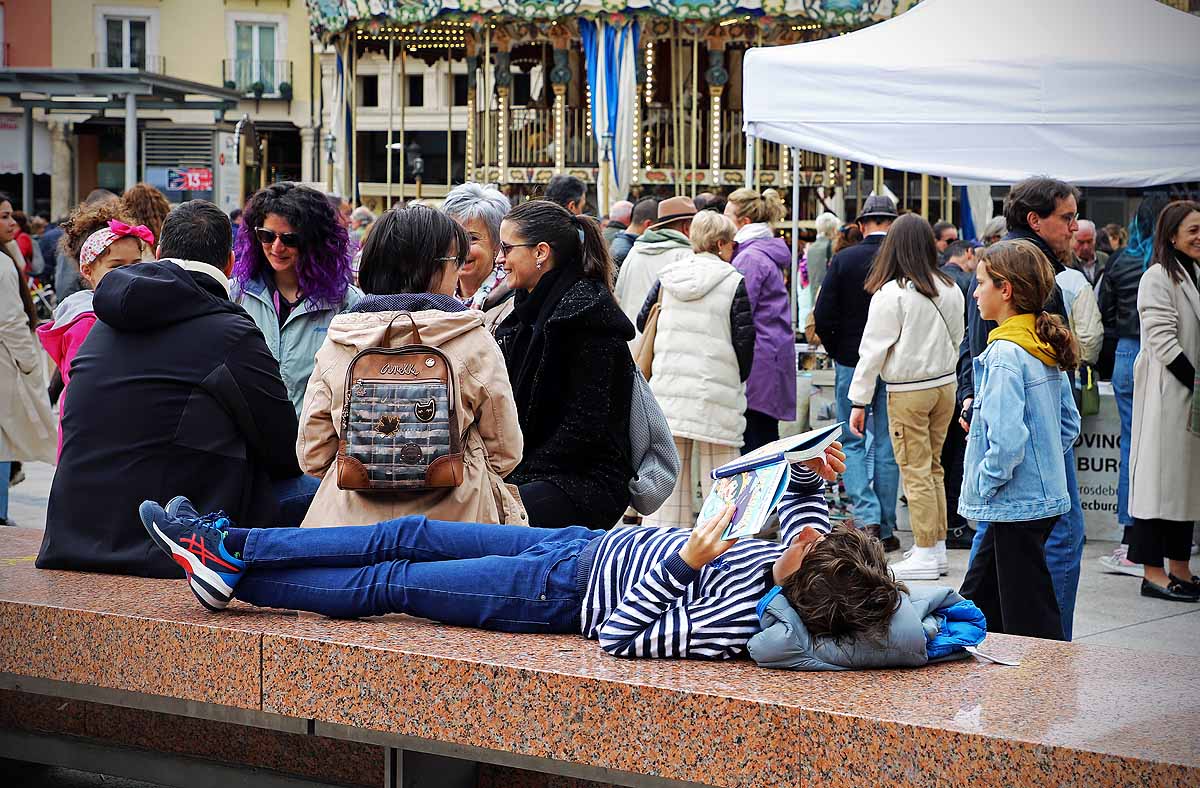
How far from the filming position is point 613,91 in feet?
64.4

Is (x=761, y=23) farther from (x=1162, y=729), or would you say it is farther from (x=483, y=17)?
(x=1162, y=729)

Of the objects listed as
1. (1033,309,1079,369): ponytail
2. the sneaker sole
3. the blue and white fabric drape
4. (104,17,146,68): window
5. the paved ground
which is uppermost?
(104,17,146,68): window

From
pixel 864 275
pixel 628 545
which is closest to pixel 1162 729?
pixel 628 545

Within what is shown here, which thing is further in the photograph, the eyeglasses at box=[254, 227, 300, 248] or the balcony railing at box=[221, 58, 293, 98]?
the balcony railing at box=[221, 58, 293, 98]

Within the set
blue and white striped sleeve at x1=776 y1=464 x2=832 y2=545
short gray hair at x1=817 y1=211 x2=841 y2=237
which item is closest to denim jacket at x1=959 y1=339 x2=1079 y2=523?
blue and white striped sleeve at x1=776 y1=464 x2=832 y2=545

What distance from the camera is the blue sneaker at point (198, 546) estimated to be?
3834mm

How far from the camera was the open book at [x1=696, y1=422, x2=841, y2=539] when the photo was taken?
10.8ft

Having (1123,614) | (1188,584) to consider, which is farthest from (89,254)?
(1188,584)

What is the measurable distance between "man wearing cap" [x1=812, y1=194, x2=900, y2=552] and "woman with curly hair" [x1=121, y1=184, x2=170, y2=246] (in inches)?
169

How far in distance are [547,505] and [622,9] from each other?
15.9 meters

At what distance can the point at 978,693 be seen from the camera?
3.38m

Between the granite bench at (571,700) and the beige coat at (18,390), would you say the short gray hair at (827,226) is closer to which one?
the beige coat at (18,390)

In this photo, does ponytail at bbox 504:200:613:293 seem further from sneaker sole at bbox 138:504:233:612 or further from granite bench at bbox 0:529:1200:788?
sneaker sole at bbox 138:504:233:612

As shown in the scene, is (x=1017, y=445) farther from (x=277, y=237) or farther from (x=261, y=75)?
(x=261, y=75)
